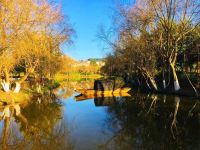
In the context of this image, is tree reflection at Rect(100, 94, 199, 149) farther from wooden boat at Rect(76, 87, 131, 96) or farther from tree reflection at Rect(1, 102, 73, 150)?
wooden boat at Rect(76, 87, 131, 96)

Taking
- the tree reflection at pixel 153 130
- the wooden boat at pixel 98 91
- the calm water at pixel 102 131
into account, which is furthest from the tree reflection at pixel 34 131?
the wooden boat at pixel 98 91

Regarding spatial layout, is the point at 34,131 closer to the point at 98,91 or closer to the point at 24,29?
the point at 24,29

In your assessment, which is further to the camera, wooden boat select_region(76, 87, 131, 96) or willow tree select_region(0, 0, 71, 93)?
wooden boat select_region(76, 87, 131, 96)

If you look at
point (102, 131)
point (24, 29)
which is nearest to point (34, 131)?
point (102, 131)

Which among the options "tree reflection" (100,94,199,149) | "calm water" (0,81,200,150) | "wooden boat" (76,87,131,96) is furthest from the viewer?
"wooden boat" (76,87,131,96)

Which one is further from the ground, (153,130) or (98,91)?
(98,91)

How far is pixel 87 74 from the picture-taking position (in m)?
137

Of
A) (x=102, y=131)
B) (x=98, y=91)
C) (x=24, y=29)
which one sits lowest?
(x=102, y=131)

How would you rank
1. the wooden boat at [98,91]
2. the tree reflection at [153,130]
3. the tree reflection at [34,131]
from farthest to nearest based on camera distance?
the wooden boat at [98,91] < the tree reflection at [34,131] < the tree reflection at [153,130]

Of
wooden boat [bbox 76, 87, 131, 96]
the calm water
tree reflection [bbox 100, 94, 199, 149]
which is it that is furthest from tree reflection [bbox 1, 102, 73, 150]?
wooden boat [bbox 76, 87, 131, 96]

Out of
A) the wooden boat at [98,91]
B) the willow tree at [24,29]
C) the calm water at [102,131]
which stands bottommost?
the calm water at [102,131]

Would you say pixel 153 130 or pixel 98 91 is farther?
pixel 98 91

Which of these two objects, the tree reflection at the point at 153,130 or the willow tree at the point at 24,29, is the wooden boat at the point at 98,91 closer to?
the willow tree at the point at 24,29

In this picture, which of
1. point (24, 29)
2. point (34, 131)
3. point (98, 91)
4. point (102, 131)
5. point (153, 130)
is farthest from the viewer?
point (98, 91)
